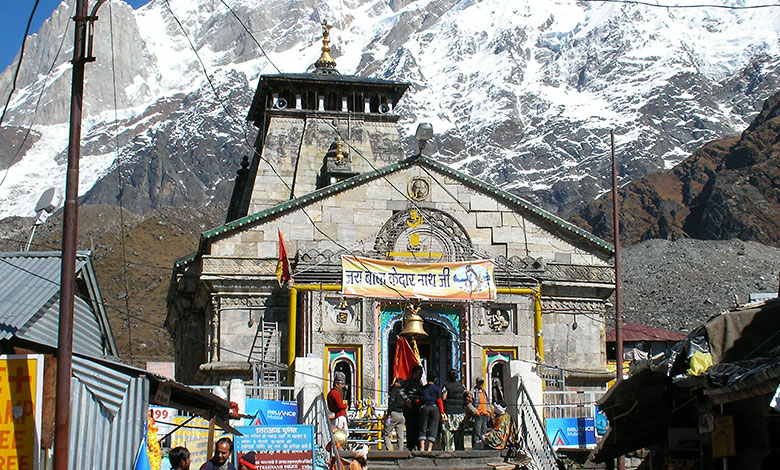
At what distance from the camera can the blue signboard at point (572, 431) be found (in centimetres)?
2333

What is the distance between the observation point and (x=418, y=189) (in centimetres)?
3231

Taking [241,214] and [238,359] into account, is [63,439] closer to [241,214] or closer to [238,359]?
[238,359]

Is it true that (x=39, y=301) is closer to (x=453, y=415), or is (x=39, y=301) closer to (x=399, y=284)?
(x=453, y=415)

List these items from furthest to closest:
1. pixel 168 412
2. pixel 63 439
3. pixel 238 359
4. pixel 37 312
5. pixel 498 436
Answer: pixel 238 359
pixel 498 436
pixel 168 412
pixel 37 312
pixel 63 439

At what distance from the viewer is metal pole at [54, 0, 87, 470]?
1270cm

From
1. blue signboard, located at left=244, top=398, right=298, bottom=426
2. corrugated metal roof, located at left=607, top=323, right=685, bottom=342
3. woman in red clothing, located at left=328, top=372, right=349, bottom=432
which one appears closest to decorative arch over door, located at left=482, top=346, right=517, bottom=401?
blue signboard, located at left=244, top=398, right=298, bottom=426

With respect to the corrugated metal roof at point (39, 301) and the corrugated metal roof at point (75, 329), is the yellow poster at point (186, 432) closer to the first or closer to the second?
the corrugated metal roof at point (75, 329)

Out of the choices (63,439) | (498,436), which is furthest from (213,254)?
(63,439)

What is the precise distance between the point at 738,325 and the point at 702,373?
86 centimetres

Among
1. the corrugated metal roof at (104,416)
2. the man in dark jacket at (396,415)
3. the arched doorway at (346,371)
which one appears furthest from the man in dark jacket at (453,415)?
the corrugated metal roof at (104,416)

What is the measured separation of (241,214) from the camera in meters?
44.4

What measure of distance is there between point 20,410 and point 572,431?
43.5ft

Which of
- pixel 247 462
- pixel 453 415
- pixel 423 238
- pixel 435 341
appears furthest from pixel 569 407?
pixel 247 462

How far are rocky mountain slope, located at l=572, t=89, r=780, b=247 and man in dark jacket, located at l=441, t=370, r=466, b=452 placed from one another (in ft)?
397
